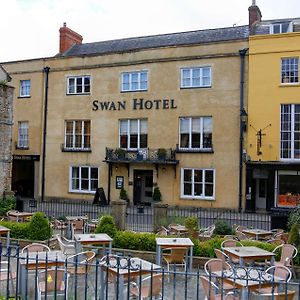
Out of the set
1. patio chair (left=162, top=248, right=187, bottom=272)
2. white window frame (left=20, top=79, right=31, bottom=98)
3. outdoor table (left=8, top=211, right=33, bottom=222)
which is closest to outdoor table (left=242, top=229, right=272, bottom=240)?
patio chair (left=162, top=248, right=187, bottom=272)

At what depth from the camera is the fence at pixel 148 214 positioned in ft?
64.3

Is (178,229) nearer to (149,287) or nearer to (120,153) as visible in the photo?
(149,287)

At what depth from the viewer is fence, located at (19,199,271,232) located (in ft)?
64.3

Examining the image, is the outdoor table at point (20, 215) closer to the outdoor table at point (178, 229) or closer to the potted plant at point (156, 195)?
the outdoor table at point (178, 229)

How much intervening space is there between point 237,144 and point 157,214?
11.8m

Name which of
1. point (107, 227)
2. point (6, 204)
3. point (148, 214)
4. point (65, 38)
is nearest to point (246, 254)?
point (107, 227)

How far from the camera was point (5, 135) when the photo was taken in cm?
2328

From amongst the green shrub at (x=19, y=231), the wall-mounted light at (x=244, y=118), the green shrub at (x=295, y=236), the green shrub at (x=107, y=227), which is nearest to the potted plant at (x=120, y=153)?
the wall-mounted light at (x=244, y=118)

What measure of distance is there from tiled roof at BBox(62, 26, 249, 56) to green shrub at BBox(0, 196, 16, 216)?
Answer: 43.0 ft

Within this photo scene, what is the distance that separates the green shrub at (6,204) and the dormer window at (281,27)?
17701 millimetres

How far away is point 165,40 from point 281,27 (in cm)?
Answer: 854

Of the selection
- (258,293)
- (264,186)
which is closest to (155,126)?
(264,186)

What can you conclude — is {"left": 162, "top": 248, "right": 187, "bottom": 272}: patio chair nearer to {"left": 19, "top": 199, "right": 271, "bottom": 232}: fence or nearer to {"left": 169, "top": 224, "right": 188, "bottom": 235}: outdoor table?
{"left": 169, "top": 224, "right": 188, "bottom": 235}: outdoor table

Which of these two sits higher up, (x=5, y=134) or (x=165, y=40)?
(x=165, y=40)
